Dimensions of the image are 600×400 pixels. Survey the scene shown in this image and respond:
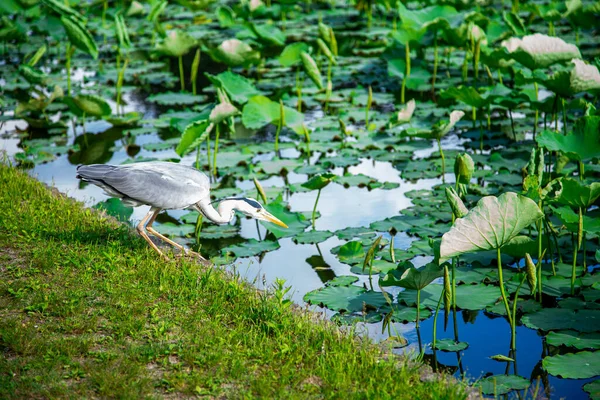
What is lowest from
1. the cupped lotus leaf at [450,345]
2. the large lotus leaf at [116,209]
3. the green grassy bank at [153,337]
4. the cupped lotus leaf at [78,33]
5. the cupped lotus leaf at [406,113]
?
the cupped lotus leaf at [450,345]

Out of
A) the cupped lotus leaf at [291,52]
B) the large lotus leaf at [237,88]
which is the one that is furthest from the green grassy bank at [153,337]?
the cupped lotus leaf at [291,52]

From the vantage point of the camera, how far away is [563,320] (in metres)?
3.75

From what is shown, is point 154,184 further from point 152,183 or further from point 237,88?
point 237,88

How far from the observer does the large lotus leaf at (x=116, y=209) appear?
5.16 meters

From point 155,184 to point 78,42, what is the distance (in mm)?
4200

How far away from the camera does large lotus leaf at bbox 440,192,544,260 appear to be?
328 cm

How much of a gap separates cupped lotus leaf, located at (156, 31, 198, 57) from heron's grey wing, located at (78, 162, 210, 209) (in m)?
4.64

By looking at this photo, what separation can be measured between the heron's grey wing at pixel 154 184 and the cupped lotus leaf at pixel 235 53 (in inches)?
156

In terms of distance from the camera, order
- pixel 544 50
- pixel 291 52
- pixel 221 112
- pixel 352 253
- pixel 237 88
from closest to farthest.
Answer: pixel 352 253, pixel 221 112, pixel 544 50, pixel 237 88, pixel 291 52

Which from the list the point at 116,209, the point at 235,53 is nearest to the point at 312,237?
the point at 116,209

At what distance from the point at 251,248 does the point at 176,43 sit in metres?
4.39

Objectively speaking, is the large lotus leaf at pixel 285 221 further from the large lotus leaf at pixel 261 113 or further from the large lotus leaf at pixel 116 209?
the large lotus leaf at pixel 261 113

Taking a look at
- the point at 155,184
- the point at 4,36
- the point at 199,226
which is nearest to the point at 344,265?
the point at 199,226

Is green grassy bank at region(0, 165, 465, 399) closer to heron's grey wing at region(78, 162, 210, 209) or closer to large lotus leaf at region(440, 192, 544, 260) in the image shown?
heron's grey wing at region(78, 162, 210, 209)
